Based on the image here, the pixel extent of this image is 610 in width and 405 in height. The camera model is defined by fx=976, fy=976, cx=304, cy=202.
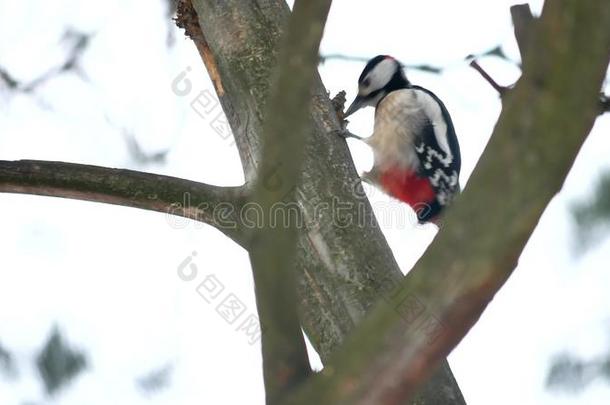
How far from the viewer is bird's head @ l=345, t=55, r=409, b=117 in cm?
425

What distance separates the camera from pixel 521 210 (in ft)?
3.62

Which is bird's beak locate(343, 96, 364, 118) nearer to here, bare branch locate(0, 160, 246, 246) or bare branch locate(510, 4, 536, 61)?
bare branch locate(0, 160, 246, 246)

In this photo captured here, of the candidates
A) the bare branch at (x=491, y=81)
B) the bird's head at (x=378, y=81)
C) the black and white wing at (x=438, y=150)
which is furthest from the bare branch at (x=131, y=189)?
the bird's head at (x=378, y=81)

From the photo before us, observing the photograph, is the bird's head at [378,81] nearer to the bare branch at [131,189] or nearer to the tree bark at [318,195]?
the tree bark at [318,195]

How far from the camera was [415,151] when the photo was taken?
12.9 feet

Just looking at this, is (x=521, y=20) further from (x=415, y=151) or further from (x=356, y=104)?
(x=356, y=104)

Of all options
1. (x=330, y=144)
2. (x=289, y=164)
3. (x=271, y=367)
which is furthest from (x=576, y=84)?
(x=330, y=144)

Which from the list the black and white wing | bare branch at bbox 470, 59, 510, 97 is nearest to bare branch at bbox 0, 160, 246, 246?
bare branch at bbox 470, 59, 510, 97

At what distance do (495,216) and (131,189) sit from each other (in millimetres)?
1204

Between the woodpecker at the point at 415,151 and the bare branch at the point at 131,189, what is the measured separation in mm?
1768

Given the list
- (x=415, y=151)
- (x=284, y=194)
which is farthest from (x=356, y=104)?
(x=284, y=194)

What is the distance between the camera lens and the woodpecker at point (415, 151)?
381 cm

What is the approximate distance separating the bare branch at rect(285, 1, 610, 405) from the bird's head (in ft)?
9.97

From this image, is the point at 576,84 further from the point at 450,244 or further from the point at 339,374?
the point at 339,374
